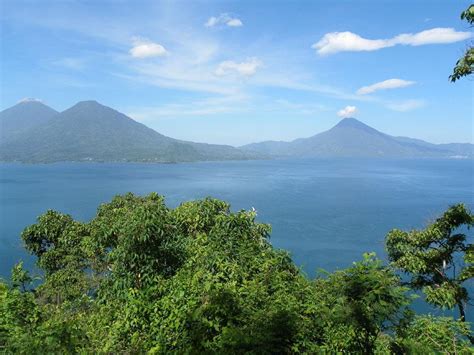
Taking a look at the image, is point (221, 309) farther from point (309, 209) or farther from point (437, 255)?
point (309, 209)

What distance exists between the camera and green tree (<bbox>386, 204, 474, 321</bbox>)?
496 inches

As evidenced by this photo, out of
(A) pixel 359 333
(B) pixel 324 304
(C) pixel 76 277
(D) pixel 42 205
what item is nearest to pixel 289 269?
(B) pixel 324 304

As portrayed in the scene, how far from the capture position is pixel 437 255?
1401 centimetres

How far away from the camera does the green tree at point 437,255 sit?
12.6 metres

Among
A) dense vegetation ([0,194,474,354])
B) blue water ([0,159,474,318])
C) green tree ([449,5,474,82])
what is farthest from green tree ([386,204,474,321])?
blue water ([0,159,474,318])

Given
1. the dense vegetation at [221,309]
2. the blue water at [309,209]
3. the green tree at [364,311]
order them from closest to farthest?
the dense vegetation at [221,309] → the green tree at [364,311] → the blue water at [309,209]

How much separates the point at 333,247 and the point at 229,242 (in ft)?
147

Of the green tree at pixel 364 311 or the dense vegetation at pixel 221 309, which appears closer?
the dense vegetation at pixel 221 309

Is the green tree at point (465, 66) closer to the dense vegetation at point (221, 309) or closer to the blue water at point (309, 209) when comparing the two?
the dense vegetation at point (221, 309)

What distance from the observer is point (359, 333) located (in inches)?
252

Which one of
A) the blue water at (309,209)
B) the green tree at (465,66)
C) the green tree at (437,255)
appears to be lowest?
the blue water at (309,209)

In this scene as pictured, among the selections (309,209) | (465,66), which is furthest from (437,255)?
(309,209)

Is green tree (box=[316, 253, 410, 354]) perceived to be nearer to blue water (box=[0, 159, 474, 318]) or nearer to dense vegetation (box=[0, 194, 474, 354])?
dense vegetation (box=[0, 194, 474, 354])

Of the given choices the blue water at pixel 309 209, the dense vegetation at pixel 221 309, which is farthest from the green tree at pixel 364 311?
the blue water at pixel 309 209
